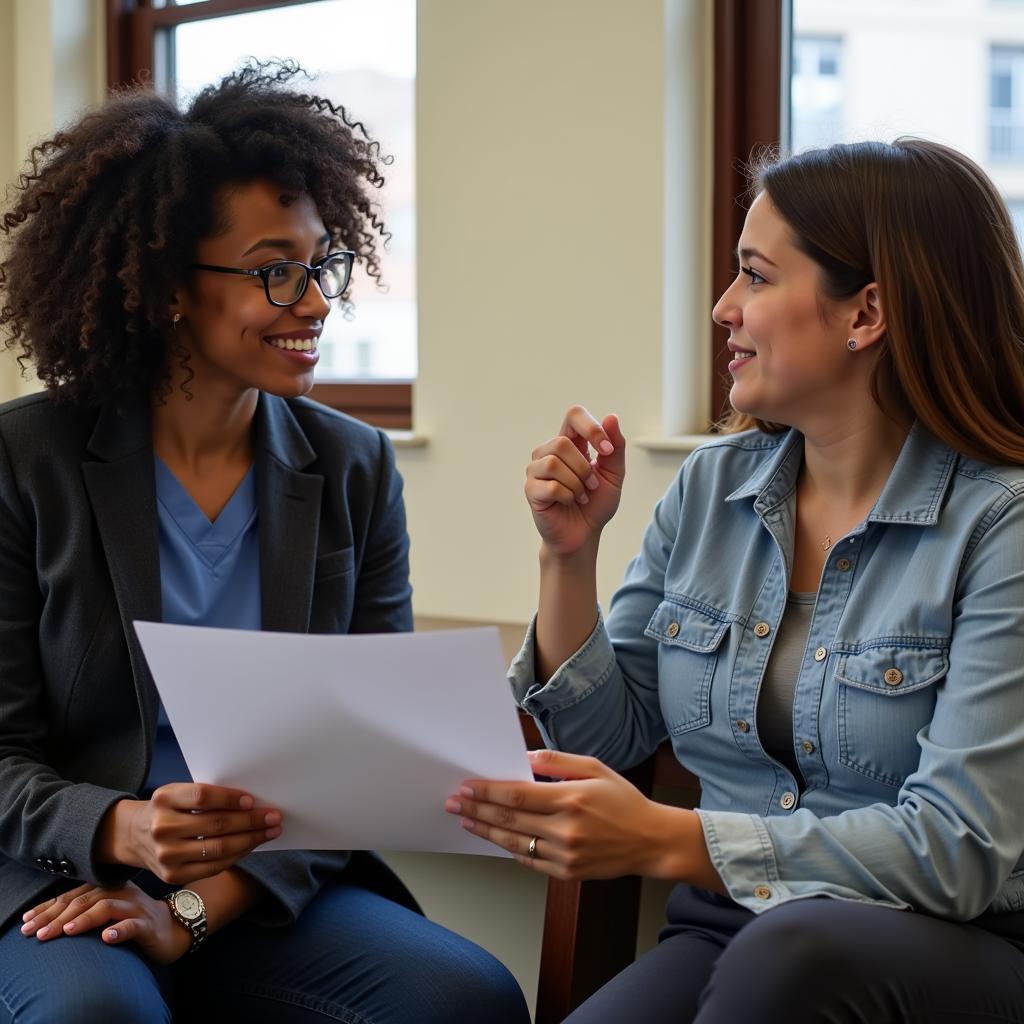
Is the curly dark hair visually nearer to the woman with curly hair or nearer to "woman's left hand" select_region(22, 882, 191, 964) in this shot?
the woman with curly hair

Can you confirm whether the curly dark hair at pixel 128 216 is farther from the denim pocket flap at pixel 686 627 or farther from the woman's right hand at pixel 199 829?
the denim pocket flap at pixel 686 627

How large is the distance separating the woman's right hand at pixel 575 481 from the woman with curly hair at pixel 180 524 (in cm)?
30

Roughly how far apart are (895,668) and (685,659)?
261mm

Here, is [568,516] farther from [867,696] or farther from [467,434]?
[467,434]

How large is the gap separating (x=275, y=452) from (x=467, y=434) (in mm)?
938

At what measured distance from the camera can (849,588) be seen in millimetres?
1431

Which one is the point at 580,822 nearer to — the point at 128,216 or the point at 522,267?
the point at 128,216

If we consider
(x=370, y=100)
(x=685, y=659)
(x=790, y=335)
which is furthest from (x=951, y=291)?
(x=370, y=100)

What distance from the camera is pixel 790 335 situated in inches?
57.4

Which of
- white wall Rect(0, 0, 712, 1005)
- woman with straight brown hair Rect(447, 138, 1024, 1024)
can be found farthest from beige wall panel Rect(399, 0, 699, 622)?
woman with straight brown hair Rect(447, 138, 1024, 1024)

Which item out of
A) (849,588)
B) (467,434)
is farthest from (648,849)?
(467,434)

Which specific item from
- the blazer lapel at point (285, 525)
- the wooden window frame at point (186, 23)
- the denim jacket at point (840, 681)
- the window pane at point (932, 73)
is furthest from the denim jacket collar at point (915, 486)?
the wooden window frame at point (186, 23)

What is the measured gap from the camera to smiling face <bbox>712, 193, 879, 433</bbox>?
4.75 feet

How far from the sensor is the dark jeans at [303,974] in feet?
4.54
